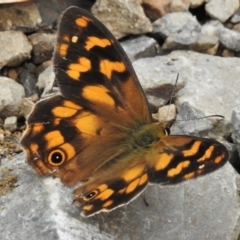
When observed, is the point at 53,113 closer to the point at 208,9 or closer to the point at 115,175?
the point at 115,175

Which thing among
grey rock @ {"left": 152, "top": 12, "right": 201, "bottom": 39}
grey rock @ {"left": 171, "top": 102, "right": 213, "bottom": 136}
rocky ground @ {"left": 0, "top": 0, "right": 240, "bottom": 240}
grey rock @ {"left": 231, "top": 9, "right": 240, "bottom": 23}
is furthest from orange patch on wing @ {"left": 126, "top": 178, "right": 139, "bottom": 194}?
grey rock @ {"left": 231, "top": 9, "right": 240, "bottom": 23}

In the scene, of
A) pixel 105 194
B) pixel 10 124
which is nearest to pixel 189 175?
pixel 105 194

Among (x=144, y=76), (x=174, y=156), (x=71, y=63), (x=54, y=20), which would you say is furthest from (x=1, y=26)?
(x=174, y=156)

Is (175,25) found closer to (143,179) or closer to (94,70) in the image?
(94,70)

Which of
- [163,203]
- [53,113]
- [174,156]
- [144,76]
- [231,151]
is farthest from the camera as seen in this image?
[144,76]

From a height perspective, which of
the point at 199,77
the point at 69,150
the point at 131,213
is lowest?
the point at 199,77

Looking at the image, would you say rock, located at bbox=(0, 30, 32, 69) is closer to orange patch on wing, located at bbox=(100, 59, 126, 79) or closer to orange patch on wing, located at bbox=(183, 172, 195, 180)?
orange patch on wing, located at bbox=(100, 59, 126, 79)

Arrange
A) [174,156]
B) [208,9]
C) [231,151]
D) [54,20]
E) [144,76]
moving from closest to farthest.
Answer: [174,156] < [231,151] < [144,76] < [54,20] < [208,9]
